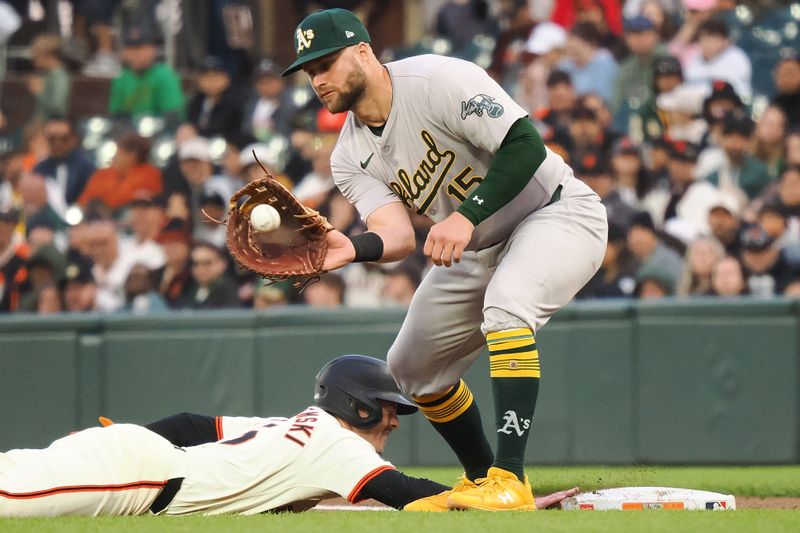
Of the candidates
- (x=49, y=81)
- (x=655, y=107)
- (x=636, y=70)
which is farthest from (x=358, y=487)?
(x=49, y=81)

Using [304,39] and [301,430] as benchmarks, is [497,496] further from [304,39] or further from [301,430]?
[304,39]

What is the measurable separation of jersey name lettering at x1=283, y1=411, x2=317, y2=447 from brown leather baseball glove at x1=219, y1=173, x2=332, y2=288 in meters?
0.48

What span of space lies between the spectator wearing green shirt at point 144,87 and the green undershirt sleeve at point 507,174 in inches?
286

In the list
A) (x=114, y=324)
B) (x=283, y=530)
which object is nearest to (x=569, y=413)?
(x=114, y=324)

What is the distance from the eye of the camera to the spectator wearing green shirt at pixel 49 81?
1204 centimetres

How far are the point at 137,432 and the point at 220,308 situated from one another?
434cm

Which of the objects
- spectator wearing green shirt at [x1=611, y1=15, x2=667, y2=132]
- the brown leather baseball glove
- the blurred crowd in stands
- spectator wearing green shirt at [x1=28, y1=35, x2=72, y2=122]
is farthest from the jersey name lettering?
spectator wearing green shirt at [x1=28, y1=35, x2=72, y2=122]

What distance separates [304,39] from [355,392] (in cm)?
126

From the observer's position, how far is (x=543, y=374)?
7688 millimetres

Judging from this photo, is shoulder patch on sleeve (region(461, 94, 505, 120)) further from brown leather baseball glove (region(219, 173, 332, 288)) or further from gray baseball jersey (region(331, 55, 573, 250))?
brown leather baseball glove (region(219, 173, 332, 288))

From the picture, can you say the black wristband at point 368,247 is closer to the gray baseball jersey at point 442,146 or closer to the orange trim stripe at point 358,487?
the gray baseball jersey at point 442,146

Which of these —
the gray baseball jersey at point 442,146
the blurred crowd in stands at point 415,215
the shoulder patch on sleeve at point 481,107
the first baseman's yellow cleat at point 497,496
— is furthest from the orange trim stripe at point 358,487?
the blurred crowd in stands at point 415,215

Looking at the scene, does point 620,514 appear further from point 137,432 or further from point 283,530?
point 137,432

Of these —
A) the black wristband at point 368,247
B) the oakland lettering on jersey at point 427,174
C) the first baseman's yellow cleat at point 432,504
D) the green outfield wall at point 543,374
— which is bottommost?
the green outfield wall at point 543,374
